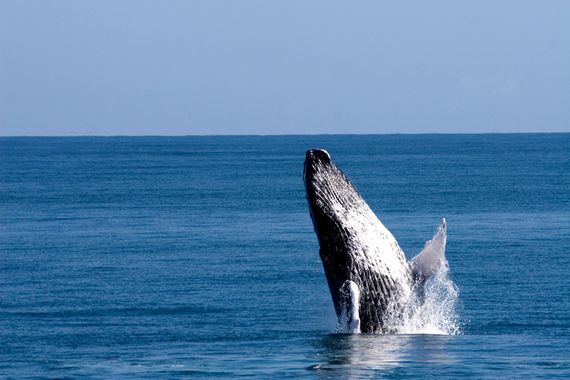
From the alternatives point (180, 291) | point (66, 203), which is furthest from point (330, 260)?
point (66, 203)

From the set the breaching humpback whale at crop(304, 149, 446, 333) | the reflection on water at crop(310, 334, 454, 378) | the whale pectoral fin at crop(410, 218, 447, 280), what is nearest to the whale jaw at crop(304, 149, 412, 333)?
the breaching humpback whale at crop(304, 149, 446, 333)

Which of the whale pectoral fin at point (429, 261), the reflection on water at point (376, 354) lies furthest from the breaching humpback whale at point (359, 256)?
the reflection on water at point (376, 354)

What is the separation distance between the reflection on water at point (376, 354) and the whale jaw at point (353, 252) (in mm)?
302

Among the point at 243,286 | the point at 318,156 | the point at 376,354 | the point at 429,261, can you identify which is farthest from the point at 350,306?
the point at 243,286

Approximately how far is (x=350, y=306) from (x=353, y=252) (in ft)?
2.77

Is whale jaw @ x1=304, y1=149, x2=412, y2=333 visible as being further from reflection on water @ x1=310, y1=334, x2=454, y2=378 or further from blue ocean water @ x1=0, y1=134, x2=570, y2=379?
blue ocean water @ x1=0, y1=134, x2=570, y2=379

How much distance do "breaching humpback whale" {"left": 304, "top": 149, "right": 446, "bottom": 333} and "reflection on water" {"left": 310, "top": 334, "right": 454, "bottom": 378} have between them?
0.87ft

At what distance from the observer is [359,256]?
19.4 metres

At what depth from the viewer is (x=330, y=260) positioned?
1948 cm

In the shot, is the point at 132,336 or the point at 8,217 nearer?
the point at 132,336

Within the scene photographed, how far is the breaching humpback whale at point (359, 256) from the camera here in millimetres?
19375

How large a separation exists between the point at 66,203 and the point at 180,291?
43261 mm

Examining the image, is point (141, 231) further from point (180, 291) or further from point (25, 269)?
point (180, 291)

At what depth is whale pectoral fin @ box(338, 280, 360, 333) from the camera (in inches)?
744
